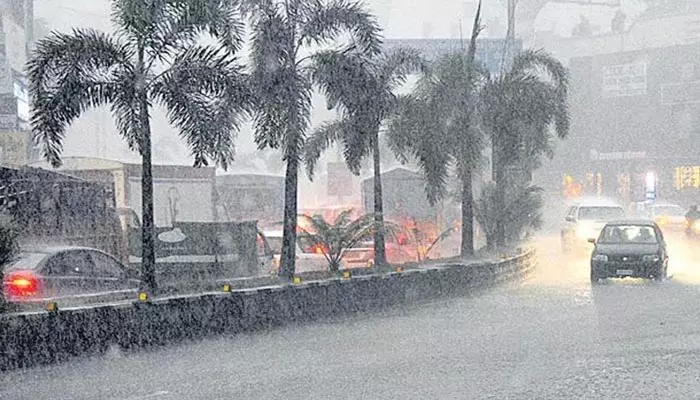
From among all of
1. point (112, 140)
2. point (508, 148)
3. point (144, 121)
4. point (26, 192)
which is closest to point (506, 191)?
point (508, 148)

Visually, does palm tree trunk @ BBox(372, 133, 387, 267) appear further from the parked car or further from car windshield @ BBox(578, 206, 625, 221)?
car windshield @ BBox(578, 206, 625, 221)

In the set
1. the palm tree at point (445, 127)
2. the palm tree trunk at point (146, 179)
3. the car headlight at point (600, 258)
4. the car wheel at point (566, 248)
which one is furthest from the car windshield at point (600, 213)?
the palm tree trunk at point (146, 179)

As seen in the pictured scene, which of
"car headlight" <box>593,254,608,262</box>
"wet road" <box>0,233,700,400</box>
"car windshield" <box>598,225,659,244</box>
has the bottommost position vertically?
"wet road" <box>0,233,700,400</box>

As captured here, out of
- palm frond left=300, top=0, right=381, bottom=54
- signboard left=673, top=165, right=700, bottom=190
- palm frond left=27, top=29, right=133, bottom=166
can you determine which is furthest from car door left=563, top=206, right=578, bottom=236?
signboard left=673, top=165, right=700, bottom=190

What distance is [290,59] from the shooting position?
1903cm

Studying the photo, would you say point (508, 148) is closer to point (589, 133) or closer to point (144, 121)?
point (144, 121)

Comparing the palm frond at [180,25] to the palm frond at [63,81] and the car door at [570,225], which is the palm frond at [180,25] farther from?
the car door at [570,225]

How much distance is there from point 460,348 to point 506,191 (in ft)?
61.9

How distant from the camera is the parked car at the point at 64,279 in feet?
45.7

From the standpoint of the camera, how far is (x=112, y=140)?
61594mm

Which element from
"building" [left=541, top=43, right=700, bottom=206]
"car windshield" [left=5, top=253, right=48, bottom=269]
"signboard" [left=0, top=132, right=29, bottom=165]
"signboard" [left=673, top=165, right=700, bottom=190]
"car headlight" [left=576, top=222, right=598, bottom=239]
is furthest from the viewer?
"building" [left=541, top=43, right=700, bottom=206]

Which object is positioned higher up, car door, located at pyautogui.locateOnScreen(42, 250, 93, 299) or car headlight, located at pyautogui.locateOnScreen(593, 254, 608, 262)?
car door, located at pyautogui.locateOnScreen(42, 250, 93, 299)

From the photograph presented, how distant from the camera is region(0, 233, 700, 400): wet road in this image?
10086 mm

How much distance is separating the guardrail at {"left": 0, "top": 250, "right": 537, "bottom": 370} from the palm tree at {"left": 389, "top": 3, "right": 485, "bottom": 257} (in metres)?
3.73
